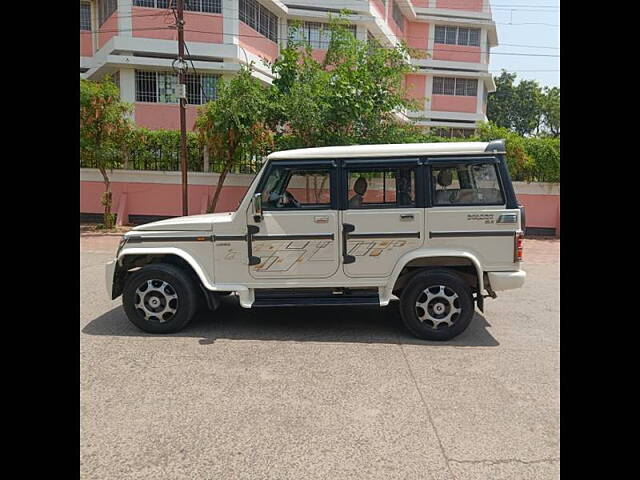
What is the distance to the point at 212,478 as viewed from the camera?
276 centimetres

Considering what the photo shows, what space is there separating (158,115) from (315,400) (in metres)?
17.2

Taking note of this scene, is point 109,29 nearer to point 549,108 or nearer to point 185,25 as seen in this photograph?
point 185,25

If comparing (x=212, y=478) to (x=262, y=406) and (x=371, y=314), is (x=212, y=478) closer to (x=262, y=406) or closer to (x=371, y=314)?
(x=262, y=406)

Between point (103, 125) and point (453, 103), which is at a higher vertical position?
point (453, 103)

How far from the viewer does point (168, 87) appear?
1841cm

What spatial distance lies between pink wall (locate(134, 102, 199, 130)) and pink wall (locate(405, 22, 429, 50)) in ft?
59.6

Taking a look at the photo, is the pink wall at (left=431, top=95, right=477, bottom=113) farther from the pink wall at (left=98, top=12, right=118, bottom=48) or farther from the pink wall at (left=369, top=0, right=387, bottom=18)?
the pink wall at (left=98, top=12, right=118, bottom=48)

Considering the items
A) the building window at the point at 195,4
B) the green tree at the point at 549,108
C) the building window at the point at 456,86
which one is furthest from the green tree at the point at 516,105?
the building window at the point at 195,4

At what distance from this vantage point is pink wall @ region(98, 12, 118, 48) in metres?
18.1

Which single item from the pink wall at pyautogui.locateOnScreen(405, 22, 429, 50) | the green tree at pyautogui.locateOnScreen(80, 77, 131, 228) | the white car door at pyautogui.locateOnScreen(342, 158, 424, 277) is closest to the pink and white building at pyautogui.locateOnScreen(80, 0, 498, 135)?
the pink wall at pyautogui.locateOnScreen(405, 22, 429, 50)

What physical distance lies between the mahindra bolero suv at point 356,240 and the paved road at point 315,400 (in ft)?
1.47

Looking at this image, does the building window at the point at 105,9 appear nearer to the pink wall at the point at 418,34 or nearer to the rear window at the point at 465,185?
the rear window at the point at 465,185

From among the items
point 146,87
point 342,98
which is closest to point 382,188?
point 342,98

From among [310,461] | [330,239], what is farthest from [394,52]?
[310,461]
